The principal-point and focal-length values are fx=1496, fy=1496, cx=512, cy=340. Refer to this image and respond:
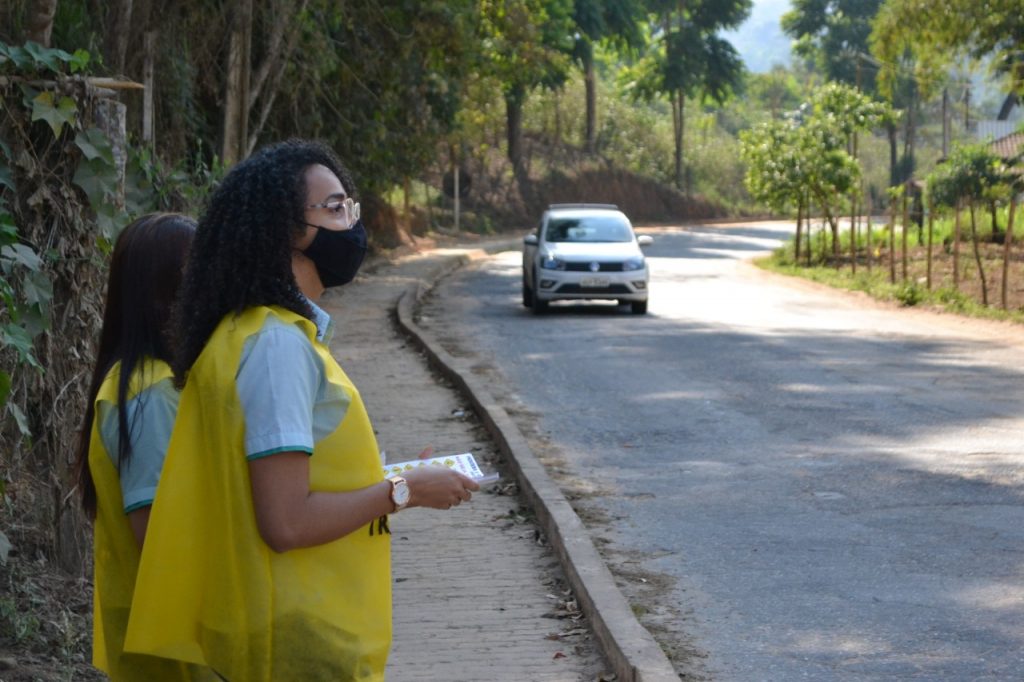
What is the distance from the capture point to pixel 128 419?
10.4 ft

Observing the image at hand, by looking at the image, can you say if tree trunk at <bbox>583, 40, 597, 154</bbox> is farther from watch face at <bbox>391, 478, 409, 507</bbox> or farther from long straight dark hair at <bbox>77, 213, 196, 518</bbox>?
watch face at <bbox>391, 478, 409, 507</bbox>

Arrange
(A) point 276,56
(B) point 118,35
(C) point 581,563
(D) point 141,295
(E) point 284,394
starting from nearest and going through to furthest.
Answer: (E) point 284,394
(D) point 141,295
(C) point 581,563
(B) point 118,35
(A) point 276,56

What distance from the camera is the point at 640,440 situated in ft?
35.8

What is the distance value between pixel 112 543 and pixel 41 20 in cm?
448

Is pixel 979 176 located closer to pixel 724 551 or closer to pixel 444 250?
pixel 444 250

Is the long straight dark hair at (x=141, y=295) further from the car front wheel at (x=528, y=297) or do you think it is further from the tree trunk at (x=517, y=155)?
the tree trunk at (x=517, y=155)

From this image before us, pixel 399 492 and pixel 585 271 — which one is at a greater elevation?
pixel 399 492

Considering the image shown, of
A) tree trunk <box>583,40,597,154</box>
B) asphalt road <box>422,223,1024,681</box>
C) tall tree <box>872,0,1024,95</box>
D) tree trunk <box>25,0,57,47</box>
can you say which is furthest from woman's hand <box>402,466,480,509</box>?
tree trunk <box>583,40,597,154</box>

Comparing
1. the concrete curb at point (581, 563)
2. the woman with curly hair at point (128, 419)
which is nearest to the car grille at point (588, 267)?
the concrete curb at point (581, 563)

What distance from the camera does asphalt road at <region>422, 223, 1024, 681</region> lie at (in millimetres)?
6043

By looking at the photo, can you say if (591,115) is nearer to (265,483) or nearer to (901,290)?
(901,290)

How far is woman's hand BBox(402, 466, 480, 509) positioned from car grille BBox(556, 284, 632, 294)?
18.9m

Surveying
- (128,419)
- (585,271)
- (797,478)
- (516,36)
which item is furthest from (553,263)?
(128,419)

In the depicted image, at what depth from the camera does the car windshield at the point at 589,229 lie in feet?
76.1
